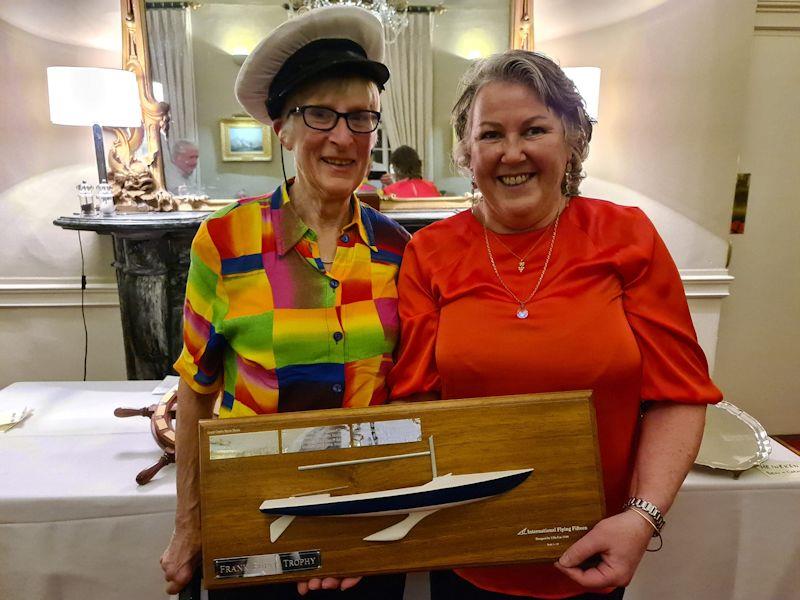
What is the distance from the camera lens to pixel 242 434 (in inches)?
31.1

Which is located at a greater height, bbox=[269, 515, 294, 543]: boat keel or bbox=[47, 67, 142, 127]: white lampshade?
bbox=[47, 67, 142, 127]: white lampshade

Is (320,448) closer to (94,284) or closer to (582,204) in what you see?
(582,204)

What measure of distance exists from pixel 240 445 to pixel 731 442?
144cm

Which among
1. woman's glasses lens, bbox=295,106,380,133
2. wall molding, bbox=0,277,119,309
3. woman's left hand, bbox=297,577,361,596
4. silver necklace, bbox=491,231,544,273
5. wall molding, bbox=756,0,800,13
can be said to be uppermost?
wall molding, bbox=756,0,800,13

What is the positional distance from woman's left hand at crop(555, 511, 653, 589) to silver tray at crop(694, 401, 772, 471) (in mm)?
726

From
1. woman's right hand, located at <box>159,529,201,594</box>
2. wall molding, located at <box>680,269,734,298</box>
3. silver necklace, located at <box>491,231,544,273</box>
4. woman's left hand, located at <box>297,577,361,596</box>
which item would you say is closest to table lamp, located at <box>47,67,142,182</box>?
woman's right hand, located at <box>159,529,201,594</box>

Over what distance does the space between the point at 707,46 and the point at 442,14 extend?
135cm

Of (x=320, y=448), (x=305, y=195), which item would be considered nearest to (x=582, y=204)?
(x=305, y=195)

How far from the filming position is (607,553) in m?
A: 0.82

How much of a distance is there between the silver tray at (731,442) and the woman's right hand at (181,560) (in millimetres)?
1281

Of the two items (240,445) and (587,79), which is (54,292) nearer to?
(240,445)

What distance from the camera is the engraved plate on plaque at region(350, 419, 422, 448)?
2.62ft

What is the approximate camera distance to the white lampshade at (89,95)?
218 centimetres

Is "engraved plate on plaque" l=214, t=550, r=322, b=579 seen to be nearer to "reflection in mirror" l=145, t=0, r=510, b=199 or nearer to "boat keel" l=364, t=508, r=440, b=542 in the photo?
"boat keel" l=364, t=508, r=440, b=542
